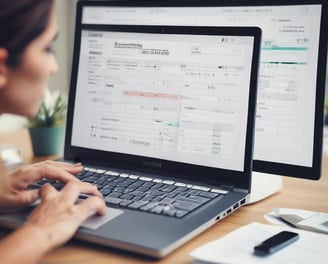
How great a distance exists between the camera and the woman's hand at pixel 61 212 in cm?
74

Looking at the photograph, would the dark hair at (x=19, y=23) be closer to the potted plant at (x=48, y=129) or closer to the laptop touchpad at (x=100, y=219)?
the laptop touchpad at (x=100, y=219)

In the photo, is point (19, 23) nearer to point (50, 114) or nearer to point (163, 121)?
point (163, 121)

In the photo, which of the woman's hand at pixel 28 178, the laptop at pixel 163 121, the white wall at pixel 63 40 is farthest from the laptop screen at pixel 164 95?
the white wall at pixel 63 40

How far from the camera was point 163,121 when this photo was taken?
1.04m

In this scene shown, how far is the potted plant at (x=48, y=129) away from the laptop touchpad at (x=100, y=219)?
557 mm

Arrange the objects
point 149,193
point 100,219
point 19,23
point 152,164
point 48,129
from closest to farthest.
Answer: point 19,23 < point 100,219 < point 149,193 < point 152,164 < point 48,129

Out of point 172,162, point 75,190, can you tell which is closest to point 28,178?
point 75,190

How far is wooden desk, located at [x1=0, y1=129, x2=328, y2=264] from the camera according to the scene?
2.50ft

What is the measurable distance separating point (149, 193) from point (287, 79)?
0.32m

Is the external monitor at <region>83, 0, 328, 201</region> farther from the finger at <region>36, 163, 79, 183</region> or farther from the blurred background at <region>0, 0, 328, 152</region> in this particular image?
the blurred background at <region>0, 0, 328, 152</region>

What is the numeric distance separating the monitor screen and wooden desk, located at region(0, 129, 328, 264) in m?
0.08

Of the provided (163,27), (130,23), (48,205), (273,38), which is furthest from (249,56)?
(48,205)

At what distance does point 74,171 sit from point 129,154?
0.41 feet

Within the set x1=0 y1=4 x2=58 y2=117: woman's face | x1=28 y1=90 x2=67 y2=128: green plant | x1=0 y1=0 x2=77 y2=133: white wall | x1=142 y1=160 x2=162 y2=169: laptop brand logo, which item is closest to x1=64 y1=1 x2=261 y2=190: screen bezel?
x1=142 y1=160 x2=162 y2=169: laptop brand logo
